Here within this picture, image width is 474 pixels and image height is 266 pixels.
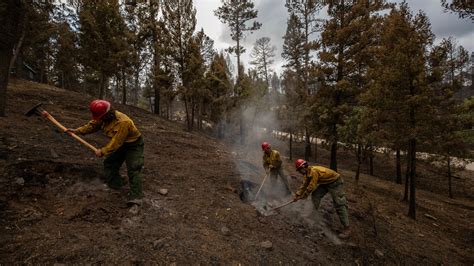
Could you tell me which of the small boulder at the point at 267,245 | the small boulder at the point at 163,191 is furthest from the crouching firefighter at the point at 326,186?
the small boulder at the point at 163,191

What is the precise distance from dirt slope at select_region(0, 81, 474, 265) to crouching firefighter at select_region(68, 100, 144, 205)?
0.30 meters

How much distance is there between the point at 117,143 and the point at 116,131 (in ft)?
0.69

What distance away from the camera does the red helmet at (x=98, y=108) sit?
4.29m

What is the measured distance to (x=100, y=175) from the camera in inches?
202

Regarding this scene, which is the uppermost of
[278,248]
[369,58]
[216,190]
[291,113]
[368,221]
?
[369,58]

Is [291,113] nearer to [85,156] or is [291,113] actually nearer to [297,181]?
[297,181]

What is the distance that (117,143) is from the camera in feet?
14.2

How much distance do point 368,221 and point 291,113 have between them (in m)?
12.4

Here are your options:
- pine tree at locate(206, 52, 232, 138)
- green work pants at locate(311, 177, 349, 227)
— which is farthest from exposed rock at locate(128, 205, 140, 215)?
pine tree at locate(206, 52, 232, 138)

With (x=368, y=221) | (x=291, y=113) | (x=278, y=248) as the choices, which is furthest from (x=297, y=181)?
(x=291, y=113)

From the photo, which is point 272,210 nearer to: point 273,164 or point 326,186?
point 326,186

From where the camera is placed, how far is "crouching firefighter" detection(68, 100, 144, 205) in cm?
432

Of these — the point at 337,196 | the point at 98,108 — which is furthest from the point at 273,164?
the point at 98,108

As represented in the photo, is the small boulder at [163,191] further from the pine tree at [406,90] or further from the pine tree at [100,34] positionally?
the pine tree at [100,34]
